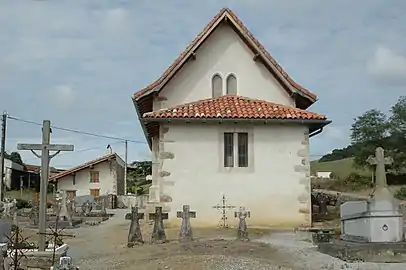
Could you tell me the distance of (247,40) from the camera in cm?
2373

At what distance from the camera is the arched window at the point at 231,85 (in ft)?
78.8

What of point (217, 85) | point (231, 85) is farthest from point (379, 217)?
point (217, 85)

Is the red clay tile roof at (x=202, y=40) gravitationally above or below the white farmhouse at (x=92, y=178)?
above

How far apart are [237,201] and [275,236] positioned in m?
3.02

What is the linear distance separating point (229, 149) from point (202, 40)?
475 cm

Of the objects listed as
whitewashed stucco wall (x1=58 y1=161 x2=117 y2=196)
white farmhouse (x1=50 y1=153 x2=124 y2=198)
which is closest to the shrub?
white farmhouse (x1=50 y1=153 x2=124 y2=198)

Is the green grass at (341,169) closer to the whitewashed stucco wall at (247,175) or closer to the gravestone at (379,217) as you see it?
the whitewashed stucco wall at (247,175)

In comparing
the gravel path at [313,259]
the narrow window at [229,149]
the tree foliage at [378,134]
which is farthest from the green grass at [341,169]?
the gravel path at [313,259]

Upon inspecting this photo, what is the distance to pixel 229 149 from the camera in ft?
71.6

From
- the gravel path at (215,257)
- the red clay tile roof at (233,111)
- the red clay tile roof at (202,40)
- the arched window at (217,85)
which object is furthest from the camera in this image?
the arched window at (217,85)

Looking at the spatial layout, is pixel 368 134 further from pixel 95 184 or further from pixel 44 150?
pixel 44 150

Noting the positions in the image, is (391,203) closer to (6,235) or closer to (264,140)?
(264,140)

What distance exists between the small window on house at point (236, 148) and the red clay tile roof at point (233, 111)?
87cm

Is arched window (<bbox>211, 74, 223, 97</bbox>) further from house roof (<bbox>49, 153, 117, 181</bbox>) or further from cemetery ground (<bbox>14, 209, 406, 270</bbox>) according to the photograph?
house roof (<bbox>49, 153, 117, 181</bbox>)
